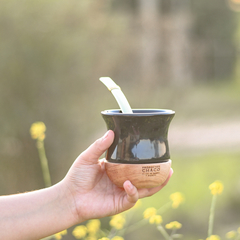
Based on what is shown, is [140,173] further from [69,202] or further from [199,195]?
[199,195]

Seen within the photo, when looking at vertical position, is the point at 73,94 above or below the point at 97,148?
above

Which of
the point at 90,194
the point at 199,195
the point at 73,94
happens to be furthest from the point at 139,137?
the point at 199,195

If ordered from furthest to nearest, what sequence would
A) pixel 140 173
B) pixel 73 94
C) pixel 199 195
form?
pixel 199 195
pixel 73 94
pixel 140 173

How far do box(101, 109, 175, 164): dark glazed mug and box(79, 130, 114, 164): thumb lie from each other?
29 millimetres

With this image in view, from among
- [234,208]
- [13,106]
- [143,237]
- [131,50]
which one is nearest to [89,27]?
[131,50]

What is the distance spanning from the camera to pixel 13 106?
2.64 m

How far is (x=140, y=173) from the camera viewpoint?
1.05 m

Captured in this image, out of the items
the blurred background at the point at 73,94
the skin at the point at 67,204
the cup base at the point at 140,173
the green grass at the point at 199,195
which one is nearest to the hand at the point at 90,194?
the skin at the point at 67,204

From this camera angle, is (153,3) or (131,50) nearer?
(131,50)

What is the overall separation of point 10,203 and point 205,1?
7.56 meters

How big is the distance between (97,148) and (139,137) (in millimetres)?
189

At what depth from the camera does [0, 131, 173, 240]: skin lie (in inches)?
47.1

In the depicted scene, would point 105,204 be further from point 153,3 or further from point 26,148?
point 153,3

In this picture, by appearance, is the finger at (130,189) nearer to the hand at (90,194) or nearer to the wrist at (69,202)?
the hand at (90,194)
